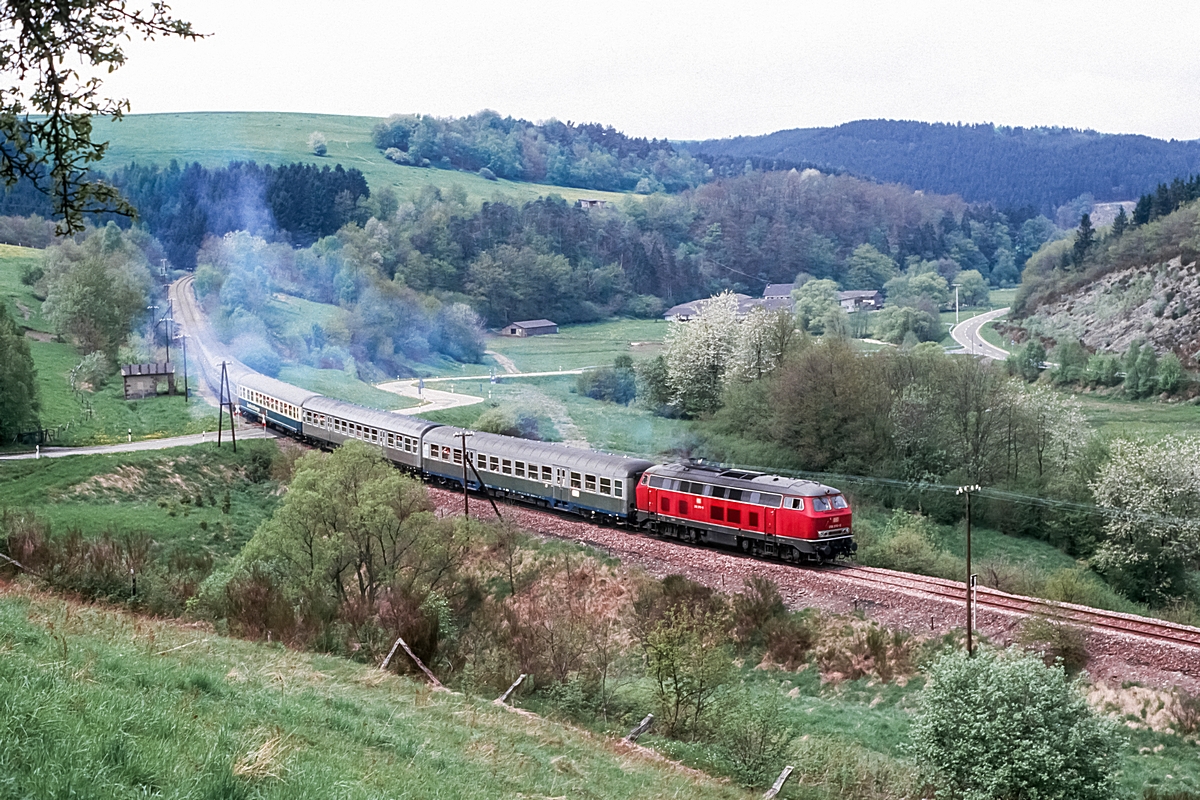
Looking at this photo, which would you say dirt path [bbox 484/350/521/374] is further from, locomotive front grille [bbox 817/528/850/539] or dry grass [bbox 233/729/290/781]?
dry grass [bbox 233/729/290/781]

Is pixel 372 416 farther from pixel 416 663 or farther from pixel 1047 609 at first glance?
pixel 1047 609

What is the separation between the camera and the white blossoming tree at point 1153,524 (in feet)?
143

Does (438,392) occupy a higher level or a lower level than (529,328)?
lower

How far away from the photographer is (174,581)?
27969mm

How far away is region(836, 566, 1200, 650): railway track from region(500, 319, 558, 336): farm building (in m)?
77.6

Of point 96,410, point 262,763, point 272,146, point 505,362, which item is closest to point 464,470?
point 262,763

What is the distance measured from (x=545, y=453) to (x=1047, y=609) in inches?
791

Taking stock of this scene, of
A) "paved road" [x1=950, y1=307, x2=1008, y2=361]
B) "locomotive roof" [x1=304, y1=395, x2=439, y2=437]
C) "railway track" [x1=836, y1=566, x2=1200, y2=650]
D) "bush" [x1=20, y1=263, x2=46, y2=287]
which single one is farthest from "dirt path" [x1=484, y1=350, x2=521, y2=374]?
"railway track" [x1=836, y1=566, x2=1200, y2=650]

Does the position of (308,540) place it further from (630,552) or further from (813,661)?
(813,661)

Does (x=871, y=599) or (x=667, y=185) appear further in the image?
(x=667, y=185)

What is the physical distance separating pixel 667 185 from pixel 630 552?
526 feet

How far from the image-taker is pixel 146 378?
67875 millimetres

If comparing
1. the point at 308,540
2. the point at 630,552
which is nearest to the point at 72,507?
the point at 308,540

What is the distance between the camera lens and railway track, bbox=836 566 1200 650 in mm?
25391
